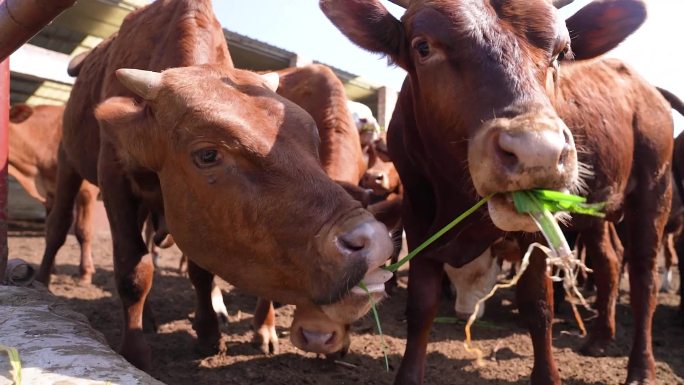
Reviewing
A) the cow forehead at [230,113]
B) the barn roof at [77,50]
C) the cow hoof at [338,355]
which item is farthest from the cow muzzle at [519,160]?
the barn roof at [77,50]

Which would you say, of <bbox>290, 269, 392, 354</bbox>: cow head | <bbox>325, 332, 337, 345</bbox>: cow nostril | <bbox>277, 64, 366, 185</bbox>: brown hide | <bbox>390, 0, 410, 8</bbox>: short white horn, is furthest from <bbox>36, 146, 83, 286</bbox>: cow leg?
<bbox>325, 332, 337, 345</bbox>: cow nostril

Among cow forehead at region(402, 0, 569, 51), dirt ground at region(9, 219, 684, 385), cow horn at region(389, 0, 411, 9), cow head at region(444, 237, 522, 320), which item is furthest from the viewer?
cow head at region(444, 237, 522, 320)

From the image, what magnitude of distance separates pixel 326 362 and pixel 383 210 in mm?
1105

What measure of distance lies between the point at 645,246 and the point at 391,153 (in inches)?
79.0

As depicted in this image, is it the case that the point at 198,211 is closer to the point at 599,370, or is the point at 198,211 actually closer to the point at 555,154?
the point at 555,154

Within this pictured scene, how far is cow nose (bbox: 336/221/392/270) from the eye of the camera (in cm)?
205

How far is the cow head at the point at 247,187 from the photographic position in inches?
85.0

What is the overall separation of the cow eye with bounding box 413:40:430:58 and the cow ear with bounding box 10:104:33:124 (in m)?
8.00

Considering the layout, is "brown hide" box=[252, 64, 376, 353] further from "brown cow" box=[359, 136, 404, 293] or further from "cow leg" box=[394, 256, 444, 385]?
"brown cow" box=[359, 136, 404, 293]

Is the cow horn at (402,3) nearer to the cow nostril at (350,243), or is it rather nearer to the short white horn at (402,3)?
the short white horn at (402,3)

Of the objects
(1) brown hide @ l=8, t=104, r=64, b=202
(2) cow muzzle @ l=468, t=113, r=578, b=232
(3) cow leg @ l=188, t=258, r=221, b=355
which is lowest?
(1) brown hide @ l=8, t=104, r=64, b=202

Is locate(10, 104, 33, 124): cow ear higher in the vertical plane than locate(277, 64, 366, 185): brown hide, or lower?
lower

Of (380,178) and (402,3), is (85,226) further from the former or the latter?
(402,3)

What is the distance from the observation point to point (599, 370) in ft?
14.2
